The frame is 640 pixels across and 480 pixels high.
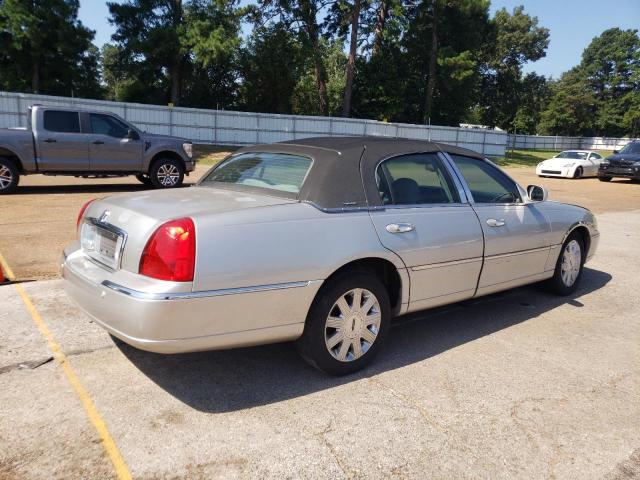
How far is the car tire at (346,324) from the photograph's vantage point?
3.33 meters

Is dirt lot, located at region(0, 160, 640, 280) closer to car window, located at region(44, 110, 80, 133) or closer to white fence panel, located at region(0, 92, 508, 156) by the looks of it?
car window, located at region(44, 110, 80, 133)

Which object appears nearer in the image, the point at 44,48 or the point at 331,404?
the point at 331,404

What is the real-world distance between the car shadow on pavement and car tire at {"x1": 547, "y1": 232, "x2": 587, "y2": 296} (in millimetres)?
482

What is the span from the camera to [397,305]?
3812 mm

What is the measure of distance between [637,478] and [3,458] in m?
3.08

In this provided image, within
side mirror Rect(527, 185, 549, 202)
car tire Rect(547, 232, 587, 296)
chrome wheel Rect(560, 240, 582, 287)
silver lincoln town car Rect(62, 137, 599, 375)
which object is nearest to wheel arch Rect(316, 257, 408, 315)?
silver lincoln town car Rect(62, 137, 599, 375)

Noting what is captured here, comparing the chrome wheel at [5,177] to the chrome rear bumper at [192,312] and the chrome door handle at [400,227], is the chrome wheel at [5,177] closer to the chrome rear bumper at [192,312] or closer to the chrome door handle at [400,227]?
the chrome rear bumper at [192,312]

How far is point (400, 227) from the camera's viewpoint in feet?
12.1

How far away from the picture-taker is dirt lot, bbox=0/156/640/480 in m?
2.62

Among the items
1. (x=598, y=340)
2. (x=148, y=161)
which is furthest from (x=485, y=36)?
(x=598, y=340)

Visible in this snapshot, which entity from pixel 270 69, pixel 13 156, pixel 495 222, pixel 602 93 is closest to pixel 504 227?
pixel 495 222

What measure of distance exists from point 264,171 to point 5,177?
29.8 ft

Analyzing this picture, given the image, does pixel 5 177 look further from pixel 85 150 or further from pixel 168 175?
pixel 168 175

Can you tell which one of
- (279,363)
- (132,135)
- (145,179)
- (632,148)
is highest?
(632,148)
